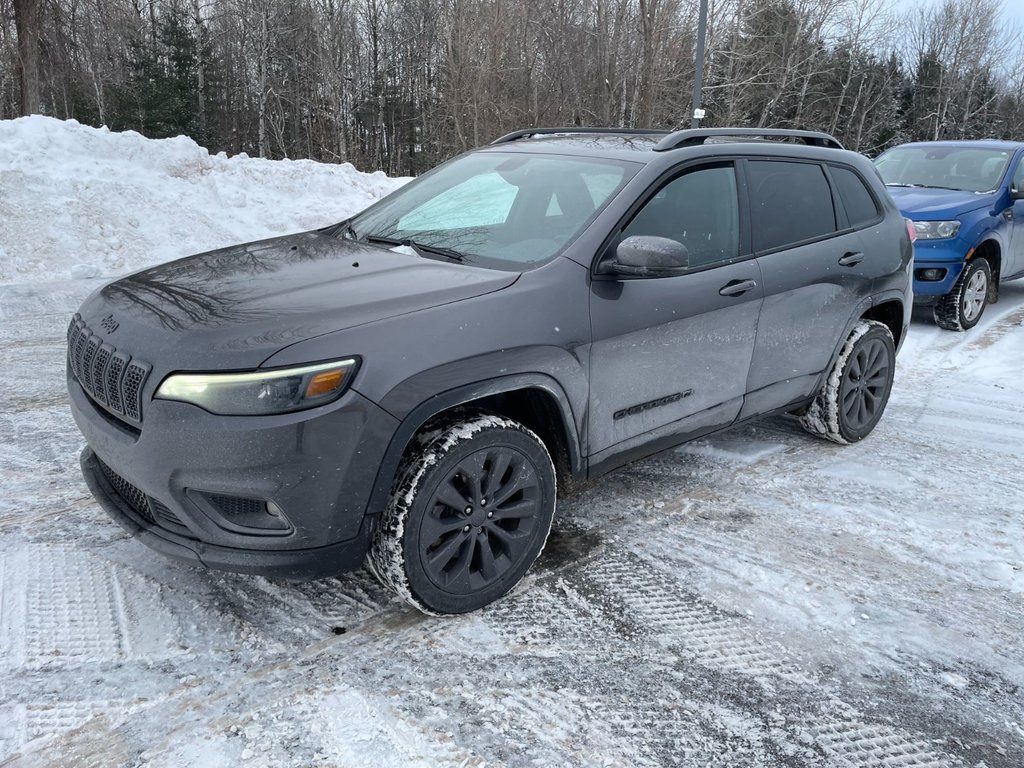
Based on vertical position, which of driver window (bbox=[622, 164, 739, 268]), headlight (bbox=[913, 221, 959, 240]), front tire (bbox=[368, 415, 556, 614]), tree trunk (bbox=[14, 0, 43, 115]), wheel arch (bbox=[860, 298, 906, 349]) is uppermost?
tree trunk (bbox=[14, 0, 43, 115])

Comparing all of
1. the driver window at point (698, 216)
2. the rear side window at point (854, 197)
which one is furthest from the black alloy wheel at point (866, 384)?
the driver window at point (698, 216)

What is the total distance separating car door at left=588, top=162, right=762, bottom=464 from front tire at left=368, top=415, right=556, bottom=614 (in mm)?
388

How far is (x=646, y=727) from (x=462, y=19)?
2449 centimetres

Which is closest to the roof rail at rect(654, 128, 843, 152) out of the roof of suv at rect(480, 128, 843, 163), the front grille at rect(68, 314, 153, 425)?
the roof of suv at rect(480, 128, 843, 163)

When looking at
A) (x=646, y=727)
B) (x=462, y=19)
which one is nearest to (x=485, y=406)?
(x=646, y=727)

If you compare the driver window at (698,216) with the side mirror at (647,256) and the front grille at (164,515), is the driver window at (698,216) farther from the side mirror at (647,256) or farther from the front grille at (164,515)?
the front grille at (164,515)

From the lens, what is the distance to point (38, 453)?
4117mm

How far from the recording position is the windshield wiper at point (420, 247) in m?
3.26

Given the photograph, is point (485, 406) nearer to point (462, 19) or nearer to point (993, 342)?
point (993, 342)

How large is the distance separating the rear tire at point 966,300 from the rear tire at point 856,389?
3.37m

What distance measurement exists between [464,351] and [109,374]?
47.0 inches

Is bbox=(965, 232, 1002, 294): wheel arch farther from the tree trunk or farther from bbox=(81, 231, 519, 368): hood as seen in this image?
the tree trunk

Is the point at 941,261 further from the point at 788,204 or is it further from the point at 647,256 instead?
the point at 647,256

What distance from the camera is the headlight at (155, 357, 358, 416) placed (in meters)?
2.35
